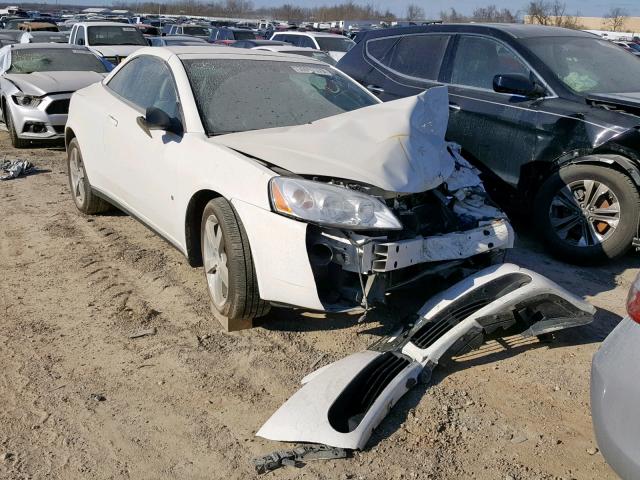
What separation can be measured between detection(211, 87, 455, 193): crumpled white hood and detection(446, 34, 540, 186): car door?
4.65 feet

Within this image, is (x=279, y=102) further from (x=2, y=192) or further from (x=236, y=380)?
(x=2, y=192)

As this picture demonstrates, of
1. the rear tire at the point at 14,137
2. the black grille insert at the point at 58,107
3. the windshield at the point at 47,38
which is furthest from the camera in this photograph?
the windshield at the point at 47,38

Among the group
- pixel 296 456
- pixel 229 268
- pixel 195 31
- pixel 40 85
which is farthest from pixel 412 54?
pixel 195 31

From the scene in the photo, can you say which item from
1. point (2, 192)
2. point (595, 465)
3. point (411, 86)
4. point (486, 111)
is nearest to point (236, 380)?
point (595, 465)

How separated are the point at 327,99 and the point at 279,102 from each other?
0.41 m

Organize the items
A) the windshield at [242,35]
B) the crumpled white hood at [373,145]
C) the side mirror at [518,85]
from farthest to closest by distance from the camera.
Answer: the windshield at [242,35], the side mirror at [518,85], the crumpled white hood at [373,145]

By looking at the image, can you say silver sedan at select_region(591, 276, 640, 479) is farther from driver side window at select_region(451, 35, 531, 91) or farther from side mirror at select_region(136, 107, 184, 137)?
driver side window at select_region(451, 35, 531, 91)

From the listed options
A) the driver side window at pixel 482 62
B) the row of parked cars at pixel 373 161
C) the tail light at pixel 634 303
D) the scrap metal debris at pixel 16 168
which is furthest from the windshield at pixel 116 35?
the tail light at pixel 634 303

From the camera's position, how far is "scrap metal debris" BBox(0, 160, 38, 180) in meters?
7.84

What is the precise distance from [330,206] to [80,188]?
3.60m

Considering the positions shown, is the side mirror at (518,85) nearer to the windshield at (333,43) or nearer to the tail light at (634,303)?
the tail light at (634,303)

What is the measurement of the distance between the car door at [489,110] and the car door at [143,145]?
8.85 ft

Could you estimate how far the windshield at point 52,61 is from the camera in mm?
10844

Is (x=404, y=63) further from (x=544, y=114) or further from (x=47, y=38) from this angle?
(x=47, y=38)
